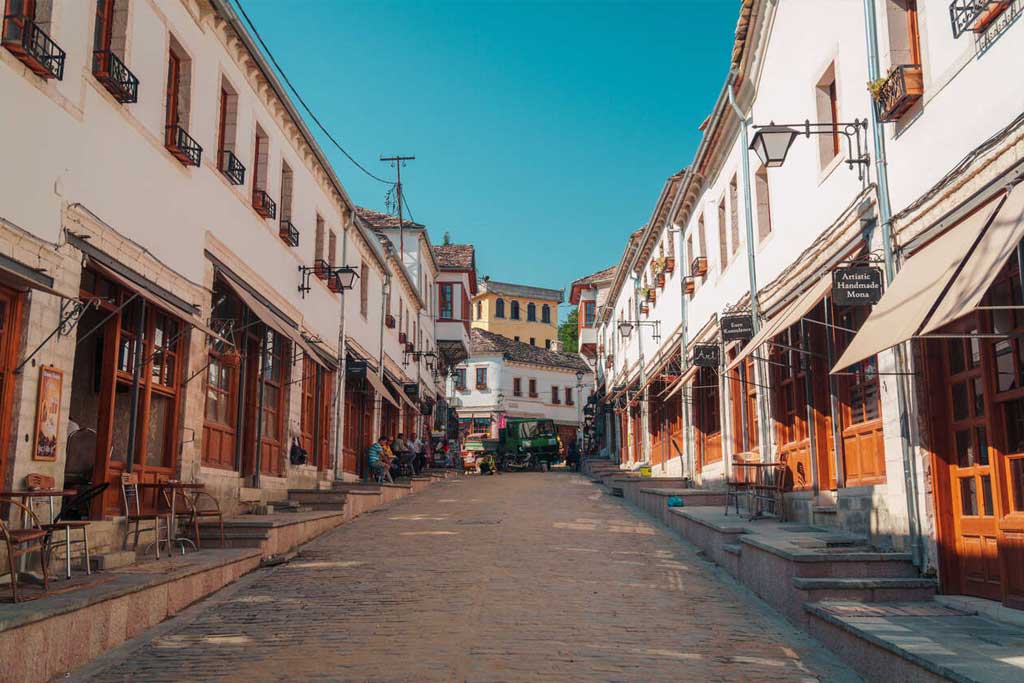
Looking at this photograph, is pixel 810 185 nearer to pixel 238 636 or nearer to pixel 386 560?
pixel 386 560

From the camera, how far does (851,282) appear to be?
9.00m

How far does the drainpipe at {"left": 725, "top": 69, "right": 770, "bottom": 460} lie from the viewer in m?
14.4

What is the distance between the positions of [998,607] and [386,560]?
22.0 ft

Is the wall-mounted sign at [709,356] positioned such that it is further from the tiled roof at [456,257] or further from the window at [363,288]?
the tiled roof at [456,257]

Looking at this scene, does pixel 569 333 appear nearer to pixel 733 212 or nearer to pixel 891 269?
pixel 733 212

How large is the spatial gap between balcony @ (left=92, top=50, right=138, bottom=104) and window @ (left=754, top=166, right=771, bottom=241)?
9.13 metres

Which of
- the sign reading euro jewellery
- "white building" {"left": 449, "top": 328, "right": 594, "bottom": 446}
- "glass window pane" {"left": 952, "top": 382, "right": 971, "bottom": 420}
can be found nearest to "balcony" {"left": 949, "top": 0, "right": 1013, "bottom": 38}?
the sign reading euro jewellery

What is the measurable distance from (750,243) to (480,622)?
8.94 meters

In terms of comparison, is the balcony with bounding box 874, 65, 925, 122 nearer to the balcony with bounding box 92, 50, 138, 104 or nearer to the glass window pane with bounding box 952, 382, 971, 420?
the glass window pane with bounding box 952, 382, 971, 420

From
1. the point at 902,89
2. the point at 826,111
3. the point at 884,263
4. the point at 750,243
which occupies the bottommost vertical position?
the point at 884,263

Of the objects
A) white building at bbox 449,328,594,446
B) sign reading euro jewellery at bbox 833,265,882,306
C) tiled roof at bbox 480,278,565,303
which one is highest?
tiled roof at bbox 480,278,565,303

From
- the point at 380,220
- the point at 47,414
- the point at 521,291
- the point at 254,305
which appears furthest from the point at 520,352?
the point at 47,414

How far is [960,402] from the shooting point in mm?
8047

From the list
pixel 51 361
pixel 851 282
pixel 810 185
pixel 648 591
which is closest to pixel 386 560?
pixel 648 591
